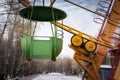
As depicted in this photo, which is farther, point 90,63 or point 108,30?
point 90,63

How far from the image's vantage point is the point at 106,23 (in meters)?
12.7

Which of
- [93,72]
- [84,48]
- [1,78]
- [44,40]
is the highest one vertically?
[44,40]

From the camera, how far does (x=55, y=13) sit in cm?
654

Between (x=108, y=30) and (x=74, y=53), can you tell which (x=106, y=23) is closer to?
(x=108, y=30)

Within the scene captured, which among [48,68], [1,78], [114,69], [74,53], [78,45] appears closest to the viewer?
[114,69]

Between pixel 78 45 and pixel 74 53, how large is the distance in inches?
34.9

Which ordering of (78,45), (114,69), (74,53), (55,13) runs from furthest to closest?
1. (74,53)
2. (78,45)
3. (114,69)
4. (55,13)

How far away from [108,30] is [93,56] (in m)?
1.43

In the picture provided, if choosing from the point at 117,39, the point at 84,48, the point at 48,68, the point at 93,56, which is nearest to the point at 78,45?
the point at 84,48

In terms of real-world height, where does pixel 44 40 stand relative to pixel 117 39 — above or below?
above

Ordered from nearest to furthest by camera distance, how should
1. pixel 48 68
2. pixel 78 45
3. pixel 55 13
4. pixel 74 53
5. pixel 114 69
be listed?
pixel 55 13 < pixel 114 69 < pixel 78 45 < pixel 74 53 < pixel 48 68

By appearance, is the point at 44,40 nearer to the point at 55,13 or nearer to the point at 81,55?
the point at 55,13

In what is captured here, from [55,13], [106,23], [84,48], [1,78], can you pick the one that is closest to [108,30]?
[106,23]

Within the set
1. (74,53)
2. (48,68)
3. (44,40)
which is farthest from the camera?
(48,68)
